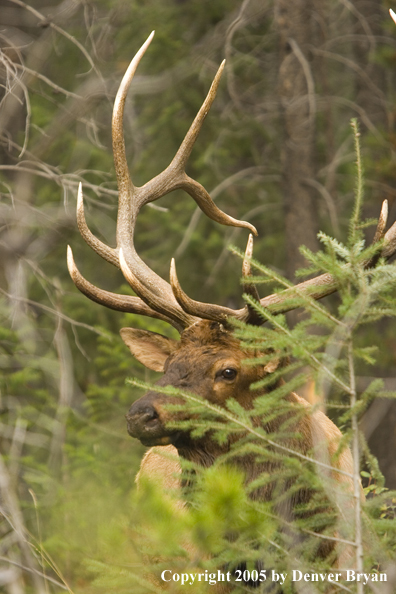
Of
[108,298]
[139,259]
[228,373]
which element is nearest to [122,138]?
[139,259]

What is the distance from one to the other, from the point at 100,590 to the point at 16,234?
451cm

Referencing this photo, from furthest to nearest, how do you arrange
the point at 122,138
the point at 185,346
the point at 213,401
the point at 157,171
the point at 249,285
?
the point at 157,171
the point at 122,138
the point at 185,346
the point at 213,401
the point at 249,285

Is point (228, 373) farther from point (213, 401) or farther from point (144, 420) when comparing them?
point (144, 420)

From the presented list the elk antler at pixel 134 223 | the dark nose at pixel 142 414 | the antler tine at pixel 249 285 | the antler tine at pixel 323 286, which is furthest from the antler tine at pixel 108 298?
the dark nose at pixel 142 414

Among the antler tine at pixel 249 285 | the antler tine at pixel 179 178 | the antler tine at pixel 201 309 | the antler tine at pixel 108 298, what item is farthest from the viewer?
the antler tine at pixel 179 178

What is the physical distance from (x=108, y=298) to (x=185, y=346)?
52 centimetres

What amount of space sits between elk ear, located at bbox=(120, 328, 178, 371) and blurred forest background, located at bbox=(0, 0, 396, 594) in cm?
145

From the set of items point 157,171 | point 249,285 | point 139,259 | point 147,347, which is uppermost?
point 157,171

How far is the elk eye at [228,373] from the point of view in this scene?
3.70 meters

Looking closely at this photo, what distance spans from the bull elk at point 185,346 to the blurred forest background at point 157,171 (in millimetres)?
1563

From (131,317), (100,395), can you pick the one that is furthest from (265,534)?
(100,395)

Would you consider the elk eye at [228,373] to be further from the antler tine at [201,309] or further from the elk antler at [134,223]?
the elk antler at [134,223]

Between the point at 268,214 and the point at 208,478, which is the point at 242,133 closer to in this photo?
the point at 268,214

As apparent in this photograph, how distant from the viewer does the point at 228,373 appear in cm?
370
